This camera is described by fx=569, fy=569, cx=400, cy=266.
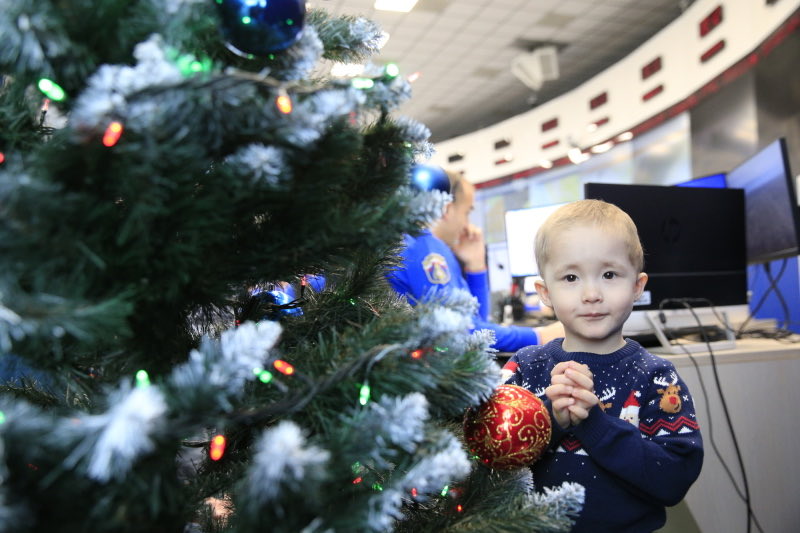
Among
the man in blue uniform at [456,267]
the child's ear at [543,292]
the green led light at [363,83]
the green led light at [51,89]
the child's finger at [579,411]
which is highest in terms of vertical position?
the green led light at [51,89]

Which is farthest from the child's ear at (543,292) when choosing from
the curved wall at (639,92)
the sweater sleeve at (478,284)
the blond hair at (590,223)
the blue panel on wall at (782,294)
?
the curved wall at (639,92)

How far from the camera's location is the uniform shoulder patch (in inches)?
73.2

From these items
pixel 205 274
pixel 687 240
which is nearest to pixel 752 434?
pixel 687 240

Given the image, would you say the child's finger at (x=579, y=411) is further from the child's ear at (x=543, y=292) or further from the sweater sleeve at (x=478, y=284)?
the sweater sleeve at (x=478, y=284)

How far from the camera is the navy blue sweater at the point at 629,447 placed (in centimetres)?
89

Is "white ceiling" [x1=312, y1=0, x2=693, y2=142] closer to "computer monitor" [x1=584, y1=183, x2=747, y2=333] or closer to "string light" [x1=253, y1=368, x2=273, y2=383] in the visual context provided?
"computer monitor" [x1=584, y1=183, x2=747, y2=333]

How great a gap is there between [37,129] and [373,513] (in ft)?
1.72

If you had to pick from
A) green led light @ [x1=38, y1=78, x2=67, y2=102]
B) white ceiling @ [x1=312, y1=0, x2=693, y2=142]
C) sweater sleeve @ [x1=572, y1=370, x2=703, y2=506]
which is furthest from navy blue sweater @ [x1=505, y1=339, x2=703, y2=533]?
white ceiling @ [x1=312, y1=0, x2=693, y2=142]

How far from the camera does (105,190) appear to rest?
0.52 metres

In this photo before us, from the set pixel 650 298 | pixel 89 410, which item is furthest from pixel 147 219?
pixel 650 298

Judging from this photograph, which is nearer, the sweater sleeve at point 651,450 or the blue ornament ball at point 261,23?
the blue ornament ball at point 261,23

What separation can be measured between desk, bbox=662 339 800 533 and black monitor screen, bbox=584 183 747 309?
0.25m

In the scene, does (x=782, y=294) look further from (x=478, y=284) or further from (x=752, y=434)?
(x=478, y=284)

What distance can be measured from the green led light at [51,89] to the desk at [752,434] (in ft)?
5.06
